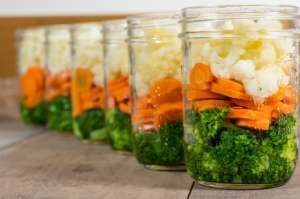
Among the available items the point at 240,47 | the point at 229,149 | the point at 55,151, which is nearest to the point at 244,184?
the point at 229,149

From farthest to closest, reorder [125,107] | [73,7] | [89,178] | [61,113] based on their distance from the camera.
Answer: [73,7] < [61,113] < [125,107] < [89,178]

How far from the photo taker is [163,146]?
1021 mm

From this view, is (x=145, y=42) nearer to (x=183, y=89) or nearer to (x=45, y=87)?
(x=183, y=89)

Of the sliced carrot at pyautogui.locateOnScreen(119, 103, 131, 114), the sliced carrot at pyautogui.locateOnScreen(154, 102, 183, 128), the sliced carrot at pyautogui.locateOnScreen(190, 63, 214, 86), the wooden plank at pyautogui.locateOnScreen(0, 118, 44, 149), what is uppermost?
the sliced carrot at pyautogui.locateOnScreen(190, 63, 214, 86)

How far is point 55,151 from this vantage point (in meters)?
1.25

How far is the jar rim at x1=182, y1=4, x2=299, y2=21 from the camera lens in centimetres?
88

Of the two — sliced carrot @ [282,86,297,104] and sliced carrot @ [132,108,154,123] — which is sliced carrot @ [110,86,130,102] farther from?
sliced carrot @ [282,86,297,104]

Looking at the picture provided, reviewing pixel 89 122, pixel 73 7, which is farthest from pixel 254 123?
pixel 73 7

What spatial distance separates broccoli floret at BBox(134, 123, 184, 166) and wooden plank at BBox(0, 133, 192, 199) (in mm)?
20

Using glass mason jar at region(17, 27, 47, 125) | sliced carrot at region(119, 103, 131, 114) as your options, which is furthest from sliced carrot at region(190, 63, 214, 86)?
glass mason jar at region(17, 27, 47, 125)

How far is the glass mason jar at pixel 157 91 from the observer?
1010mm

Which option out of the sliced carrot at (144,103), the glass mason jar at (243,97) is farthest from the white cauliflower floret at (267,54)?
the sliced carrot at (144,103)

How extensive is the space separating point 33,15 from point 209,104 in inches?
42.2

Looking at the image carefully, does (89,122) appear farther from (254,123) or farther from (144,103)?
(254,123)
